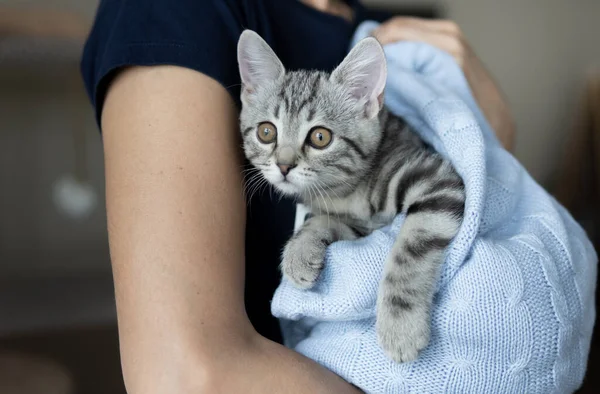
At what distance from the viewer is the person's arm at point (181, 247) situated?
713 mm

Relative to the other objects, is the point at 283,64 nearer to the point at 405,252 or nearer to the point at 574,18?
the point at 405,252

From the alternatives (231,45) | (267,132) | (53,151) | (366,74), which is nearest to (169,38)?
(231,45)

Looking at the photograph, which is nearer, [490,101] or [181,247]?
[181,247]

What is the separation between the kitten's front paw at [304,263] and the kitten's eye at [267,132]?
0.70ft

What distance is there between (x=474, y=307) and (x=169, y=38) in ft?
1.93

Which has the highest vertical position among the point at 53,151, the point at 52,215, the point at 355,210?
the point at 355,210

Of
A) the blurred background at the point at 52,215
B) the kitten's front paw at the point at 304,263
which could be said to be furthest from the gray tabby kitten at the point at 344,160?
the blurred background at the point at 52,215

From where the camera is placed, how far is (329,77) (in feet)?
3.45

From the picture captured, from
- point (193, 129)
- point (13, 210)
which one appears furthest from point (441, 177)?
point (13, 210)

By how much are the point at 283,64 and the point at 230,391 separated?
2.04ft

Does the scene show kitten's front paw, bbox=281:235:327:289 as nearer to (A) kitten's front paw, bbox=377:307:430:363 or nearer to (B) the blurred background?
(A) kitten's front paw, bbox=377:307:430:363

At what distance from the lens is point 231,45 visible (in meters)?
0.89

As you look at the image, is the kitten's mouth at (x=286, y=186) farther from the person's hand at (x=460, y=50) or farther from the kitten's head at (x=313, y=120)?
the person's hand at (x=460, y=50)

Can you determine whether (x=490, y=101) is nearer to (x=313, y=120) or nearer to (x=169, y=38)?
(x=313, y=120)
